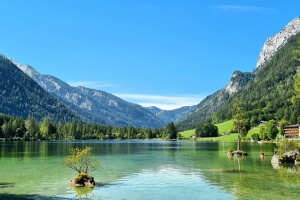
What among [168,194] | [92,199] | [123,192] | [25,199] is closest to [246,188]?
[168,194]

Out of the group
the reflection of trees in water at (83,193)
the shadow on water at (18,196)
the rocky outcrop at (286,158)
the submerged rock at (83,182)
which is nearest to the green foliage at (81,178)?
the submerged rock at (83,182)

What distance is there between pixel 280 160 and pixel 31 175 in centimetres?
5594

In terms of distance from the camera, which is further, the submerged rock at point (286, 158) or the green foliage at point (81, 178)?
the submerged rock at point (286, 158)

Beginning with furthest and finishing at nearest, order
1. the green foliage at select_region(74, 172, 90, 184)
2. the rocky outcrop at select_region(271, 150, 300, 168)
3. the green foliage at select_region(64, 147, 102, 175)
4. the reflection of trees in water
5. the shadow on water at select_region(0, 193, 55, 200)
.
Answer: the rocky outcrop at select_region(271, 150, 300, 168) → the green foliage at select_region(64, 147, 102, 175) → the green foliage at select_region(74, 172, 90, 184) → the reflection of trees in water → the shadow on water at select_region(0, 193, 55, 200)

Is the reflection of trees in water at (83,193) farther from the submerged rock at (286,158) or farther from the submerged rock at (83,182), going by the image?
the submerged rock at (286,158)

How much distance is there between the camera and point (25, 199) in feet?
127

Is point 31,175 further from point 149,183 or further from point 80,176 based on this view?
point 149,183

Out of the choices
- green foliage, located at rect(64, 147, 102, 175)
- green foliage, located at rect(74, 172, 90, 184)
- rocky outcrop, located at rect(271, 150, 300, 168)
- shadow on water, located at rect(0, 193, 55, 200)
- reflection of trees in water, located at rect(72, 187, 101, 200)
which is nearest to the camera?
shadow on water, located at rect(0, 193, 55, 200)

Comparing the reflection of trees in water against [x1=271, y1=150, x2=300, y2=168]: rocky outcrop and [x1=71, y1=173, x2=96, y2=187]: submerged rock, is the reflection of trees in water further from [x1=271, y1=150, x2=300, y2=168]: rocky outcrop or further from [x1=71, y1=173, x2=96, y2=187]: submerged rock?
[x1=271, y1=150, x2=300, y2=168]: rocky outcrop

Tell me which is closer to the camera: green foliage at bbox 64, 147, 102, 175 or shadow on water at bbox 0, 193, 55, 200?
shadow on water at bbox 0, 193, 55, 200

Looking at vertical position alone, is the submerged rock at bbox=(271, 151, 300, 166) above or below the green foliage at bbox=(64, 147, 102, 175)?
below

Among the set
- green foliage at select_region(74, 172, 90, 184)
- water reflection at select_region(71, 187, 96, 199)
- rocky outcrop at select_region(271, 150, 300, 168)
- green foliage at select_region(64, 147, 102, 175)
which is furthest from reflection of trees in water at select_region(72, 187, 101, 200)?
rocky outcrop at select_region(271, 150, 300, 168)

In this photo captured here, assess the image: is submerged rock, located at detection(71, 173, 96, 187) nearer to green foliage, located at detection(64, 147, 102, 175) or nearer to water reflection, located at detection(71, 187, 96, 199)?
water reflection, located at detection(71, 187, 96, 199)

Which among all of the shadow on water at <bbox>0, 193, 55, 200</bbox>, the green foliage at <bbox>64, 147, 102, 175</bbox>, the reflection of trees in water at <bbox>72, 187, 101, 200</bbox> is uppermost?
the green foliage at <bbox>64, 147, 102, 175</bbox>
